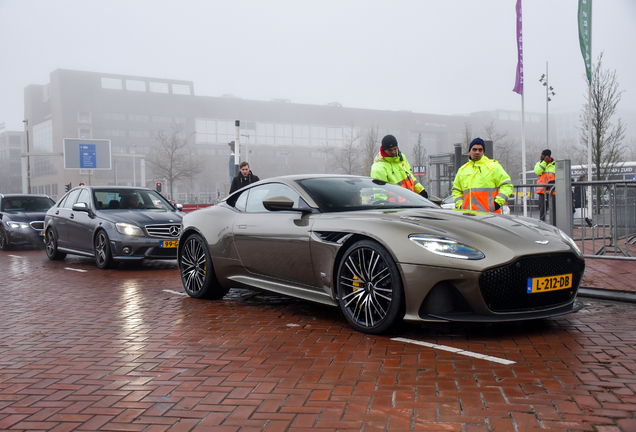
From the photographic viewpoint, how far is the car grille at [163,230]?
9.59 m

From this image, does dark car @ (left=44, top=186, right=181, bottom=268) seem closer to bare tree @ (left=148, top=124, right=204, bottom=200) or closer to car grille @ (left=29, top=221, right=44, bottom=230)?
car grille @ (left=29, top=221, right=44, bottom=230)

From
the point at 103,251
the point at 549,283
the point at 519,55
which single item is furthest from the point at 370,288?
the point at 519,55

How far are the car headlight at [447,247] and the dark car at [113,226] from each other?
19.7ft

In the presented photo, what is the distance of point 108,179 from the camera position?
81438 millimetres

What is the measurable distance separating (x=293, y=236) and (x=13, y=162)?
106 meters

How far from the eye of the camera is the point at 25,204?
1545 centimetres

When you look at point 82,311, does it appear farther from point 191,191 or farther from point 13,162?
point 13,162

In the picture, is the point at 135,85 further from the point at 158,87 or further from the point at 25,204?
the point at 25,204

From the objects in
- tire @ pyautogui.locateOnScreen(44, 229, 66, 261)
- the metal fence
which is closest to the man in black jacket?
tire @ pyautogui.locateOnScreen(44, 229, 66, 261)

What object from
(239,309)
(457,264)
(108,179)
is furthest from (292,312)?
(108,179)

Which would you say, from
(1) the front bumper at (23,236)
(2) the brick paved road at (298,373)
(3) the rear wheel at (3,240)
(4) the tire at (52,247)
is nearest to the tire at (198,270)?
(2) the brick paved road at (298,373)

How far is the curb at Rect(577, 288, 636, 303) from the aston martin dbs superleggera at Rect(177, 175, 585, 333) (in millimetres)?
1528

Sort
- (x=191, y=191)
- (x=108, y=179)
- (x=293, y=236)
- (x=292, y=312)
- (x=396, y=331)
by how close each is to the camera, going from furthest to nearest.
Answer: (x=191, y=191), (x=108, y=179), (x=292, y=312), (x=293, y=236), (x=396, y=331)

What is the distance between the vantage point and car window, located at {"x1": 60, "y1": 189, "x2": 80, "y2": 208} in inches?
442
